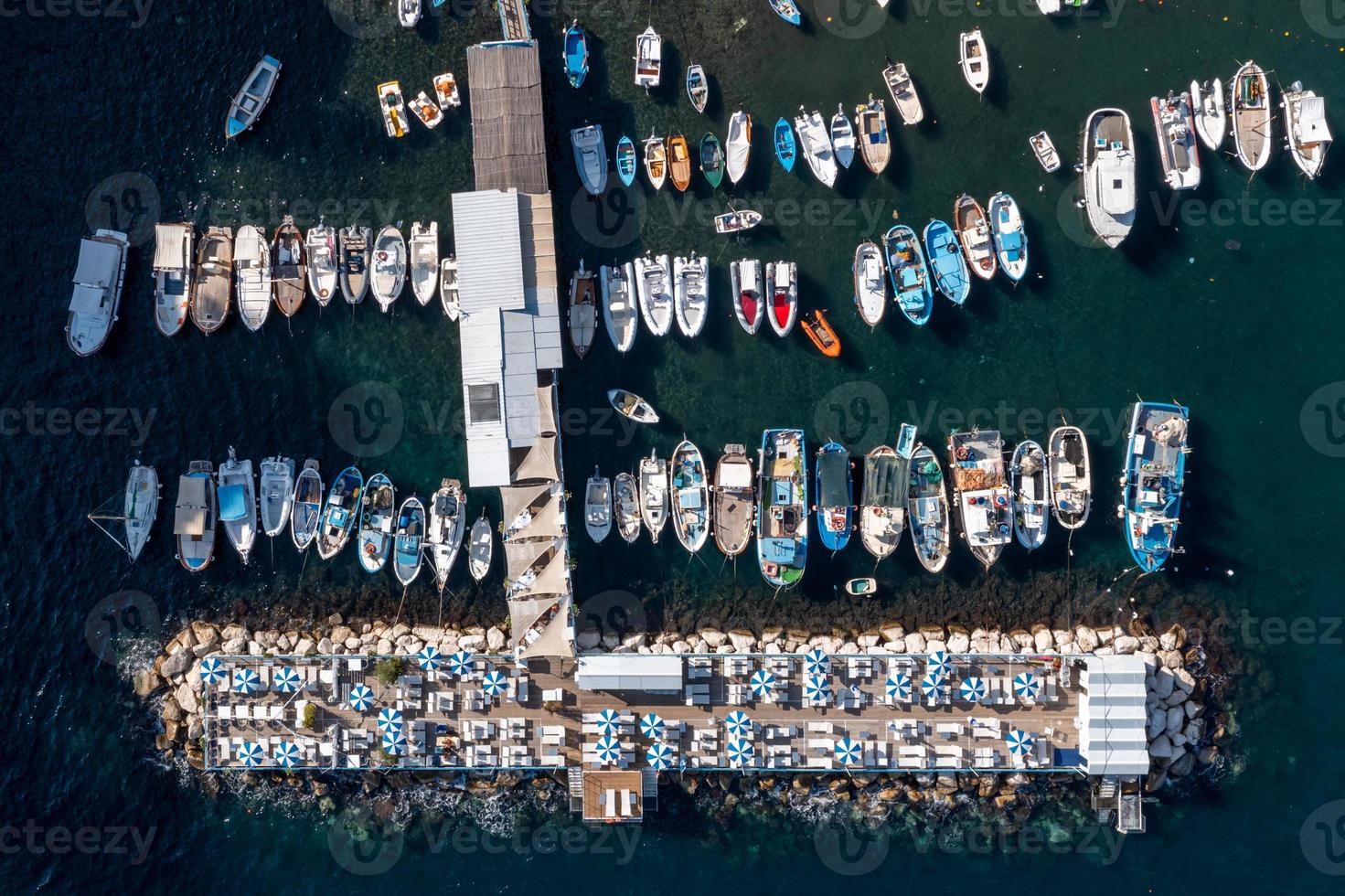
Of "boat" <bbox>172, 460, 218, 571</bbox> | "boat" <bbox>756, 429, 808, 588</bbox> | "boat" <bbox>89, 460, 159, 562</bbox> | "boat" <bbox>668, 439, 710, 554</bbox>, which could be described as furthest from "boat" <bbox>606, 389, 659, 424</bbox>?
"boat" <bbox>89, 460, 159, 562</bbox>

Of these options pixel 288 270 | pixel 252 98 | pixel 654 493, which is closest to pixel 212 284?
pixel 288 270

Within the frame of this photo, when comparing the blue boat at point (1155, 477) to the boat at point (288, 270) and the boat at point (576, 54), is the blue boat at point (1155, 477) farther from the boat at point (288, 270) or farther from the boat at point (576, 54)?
the boat at point (288, 270)

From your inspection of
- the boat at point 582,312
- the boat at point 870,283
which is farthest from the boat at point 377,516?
the boat at point 870,283

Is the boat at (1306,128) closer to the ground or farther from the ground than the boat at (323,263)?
farther from the ground

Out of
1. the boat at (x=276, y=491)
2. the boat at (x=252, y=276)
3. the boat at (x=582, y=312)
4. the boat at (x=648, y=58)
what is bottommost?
the boat at (x=276, y=491)

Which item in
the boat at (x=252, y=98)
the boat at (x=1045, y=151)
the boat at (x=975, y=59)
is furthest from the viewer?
the boat at (x=252, y=98)

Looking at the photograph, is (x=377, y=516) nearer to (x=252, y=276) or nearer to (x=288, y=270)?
(x=288, y=270)

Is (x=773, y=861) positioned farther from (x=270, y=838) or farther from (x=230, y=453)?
(x=230, y=453)
